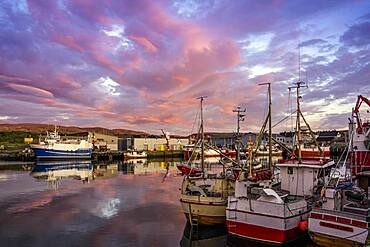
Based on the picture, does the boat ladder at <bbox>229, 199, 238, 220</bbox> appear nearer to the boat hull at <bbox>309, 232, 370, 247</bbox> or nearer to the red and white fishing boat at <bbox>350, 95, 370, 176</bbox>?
the boat hull at <bbox>309, 232, 370, 247</bbox>

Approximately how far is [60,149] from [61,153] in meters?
0.92

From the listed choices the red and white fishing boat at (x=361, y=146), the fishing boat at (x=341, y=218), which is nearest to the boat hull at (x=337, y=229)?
the fishing boat at (x=341, y=218)

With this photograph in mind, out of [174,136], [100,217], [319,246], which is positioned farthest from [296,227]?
[174,136]

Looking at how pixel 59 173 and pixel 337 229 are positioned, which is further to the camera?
pixel 59 173

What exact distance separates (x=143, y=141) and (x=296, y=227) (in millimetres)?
88691

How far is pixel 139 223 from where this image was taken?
60.4ft

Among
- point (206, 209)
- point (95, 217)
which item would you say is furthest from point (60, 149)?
point (206, 209)

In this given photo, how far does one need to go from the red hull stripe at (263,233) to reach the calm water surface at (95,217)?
1.44 feet

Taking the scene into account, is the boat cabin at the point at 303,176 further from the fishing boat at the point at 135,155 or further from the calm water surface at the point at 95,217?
the fishing boat at the point at 135,155

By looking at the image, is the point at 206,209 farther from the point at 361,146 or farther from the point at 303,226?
the point at 361,146

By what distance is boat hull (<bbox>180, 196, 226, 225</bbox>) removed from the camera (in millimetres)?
16547

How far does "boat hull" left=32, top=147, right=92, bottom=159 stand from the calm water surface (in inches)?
1518

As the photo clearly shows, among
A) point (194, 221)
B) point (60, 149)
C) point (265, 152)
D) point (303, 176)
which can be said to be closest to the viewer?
point (303, 176)

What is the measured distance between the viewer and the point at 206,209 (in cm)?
1670
